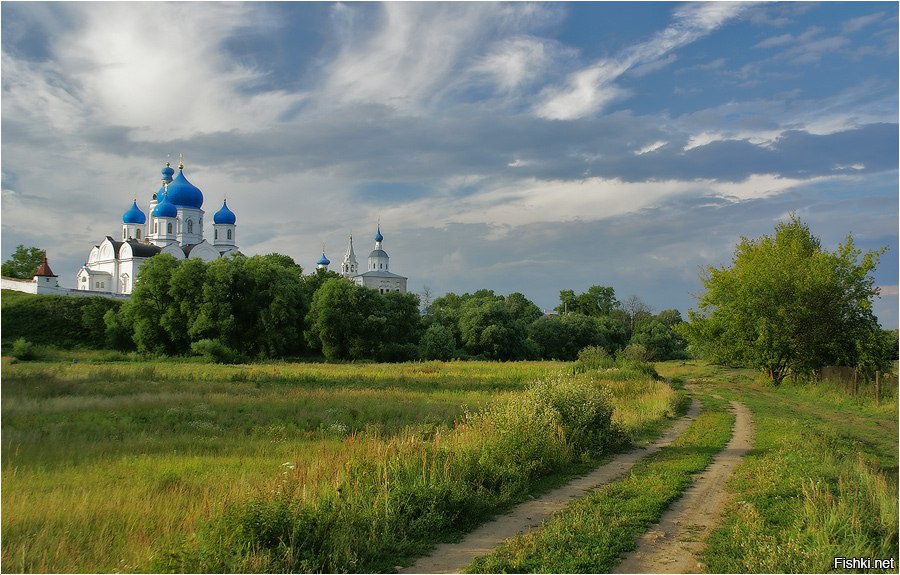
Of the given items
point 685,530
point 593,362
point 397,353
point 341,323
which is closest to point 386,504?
point 685,530

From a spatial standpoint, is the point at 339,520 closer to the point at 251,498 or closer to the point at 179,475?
the point at 251,498

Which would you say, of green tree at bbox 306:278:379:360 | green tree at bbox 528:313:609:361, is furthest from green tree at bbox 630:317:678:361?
green tree at bbox 306:278:379:360

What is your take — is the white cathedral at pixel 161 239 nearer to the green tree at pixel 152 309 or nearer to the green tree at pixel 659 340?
the green tree at pixel 152 309

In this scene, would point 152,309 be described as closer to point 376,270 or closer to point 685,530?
point 685,530

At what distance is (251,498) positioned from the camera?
768cm

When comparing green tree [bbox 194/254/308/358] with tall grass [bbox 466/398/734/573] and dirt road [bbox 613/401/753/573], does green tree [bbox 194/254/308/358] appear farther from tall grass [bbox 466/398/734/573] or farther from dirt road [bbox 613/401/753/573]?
dirt road [bbox 613/401/753/573]

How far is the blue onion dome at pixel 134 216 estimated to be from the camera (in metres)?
92.4

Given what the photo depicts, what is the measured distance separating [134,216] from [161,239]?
28.0ft

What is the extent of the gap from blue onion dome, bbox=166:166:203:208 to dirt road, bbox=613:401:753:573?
A: 90.1m

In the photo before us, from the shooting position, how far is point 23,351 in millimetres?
43625

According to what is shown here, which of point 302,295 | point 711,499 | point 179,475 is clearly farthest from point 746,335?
point 302,295

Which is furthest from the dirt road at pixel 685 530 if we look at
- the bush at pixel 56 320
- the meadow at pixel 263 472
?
the bush at pixel 56 320

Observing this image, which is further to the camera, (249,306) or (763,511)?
(249,306)

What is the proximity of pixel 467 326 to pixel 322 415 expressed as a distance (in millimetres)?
58752
